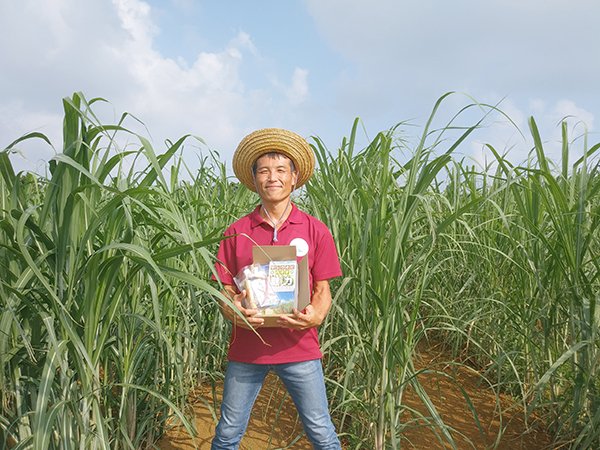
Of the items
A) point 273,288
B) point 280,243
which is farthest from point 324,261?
point 273,288

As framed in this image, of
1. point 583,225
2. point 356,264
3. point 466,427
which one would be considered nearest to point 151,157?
point 356,264

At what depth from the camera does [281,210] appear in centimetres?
175

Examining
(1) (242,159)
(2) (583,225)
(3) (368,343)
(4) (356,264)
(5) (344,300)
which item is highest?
(1) (242,159)

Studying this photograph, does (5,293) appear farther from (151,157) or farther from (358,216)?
(358,216)

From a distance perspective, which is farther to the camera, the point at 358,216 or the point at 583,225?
the point at 358,216

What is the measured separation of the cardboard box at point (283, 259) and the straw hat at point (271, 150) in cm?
37

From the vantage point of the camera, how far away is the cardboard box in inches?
60.7

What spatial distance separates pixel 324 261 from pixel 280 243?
0.15m

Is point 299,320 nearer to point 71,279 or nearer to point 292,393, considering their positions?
point 292,393

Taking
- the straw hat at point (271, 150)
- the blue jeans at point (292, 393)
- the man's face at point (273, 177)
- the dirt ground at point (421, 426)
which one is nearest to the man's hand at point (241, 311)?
the blue jeans at point (292, 393)

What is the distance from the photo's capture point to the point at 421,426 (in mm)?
2225

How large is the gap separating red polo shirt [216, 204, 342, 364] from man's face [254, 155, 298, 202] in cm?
8

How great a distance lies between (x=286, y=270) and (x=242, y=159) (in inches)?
19.2

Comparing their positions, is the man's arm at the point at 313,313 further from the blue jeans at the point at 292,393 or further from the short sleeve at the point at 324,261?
the blue jeans at the point at 292,393
